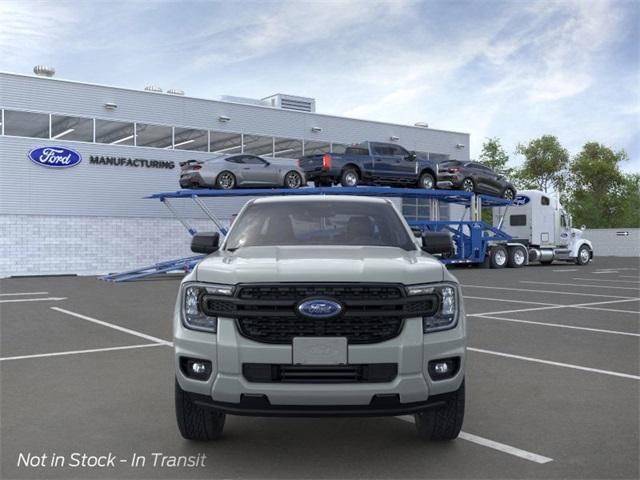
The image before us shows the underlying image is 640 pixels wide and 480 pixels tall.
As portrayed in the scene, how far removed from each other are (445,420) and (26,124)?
2642 centimetres

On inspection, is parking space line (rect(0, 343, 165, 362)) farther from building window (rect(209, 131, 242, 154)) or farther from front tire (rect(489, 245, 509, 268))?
building window (rect(209, 131, 242, 154))

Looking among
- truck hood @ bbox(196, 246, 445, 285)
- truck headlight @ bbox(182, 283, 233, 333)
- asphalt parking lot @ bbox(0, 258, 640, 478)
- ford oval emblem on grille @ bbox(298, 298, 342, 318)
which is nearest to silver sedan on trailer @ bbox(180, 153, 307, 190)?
asphalt parking lot @ bbox(0, 258, 640, 478)

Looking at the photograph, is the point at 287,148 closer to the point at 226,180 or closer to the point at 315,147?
the point at 315,147

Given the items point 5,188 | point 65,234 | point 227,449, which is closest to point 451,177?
point 65,234

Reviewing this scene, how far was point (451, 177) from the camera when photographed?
2758 cm

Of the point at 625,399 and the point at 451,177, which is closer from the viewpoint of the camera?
the point at 625,399

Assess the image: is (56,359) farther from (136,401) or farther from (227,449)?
(227,449)

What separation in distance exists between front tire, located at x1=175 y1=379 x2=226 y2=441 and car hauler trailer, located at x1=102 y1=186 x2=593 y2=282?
18640 mm

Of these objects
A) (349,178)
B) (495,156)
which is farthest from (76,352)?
(495,156)

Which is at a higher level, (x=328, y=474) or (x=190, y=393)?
(x=190, y=393)

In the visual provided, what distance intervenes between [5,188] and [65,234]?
9.51 feet

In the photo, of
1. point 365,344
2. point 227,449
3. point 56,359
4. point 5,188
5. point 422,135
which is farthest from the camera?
point 422,135

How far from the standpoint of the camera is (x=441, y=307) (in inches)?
167

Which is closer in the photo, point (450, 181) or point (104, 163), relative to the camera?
point (450, 181)
